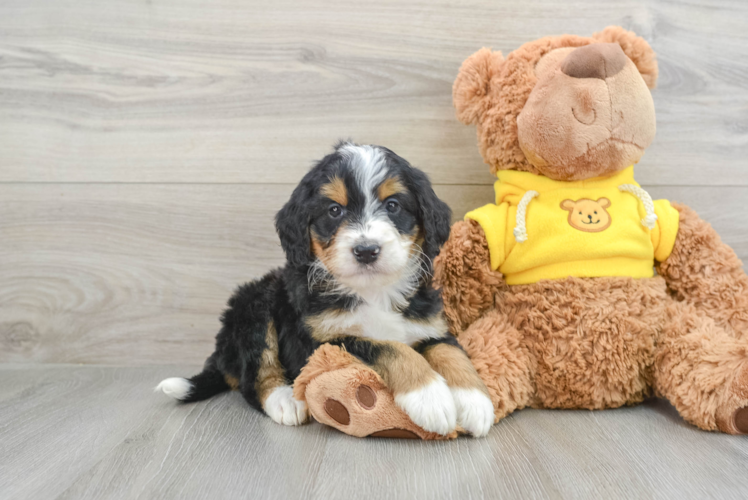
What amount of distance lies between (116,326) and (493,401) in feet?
5.56

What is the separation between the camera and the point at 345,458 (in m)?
1.39

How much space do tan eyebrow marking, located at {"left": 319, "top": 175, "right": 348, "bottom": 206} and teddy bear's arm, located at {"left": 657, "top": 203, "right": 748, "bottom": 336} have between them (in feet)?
3.69

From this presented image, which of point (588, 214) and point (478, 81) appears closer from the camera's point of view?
point (588, 214)

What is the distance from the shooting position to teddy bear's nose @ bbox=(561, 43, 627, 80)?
5.45ft

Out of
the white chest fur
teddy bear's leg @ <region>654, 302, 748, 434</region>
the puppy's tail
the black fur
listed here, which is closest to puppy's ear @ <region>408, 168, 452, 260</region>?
the black fur

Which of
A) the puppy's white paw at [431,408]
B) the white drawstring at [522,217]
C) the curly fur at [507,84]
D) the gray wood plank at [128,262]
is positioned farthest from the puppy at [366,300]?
the gray wood plank at [128,262]

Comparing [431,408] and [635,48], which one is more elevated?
[635,48]

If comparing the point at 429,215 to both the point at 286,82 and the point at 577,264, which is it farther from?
the point at 286,82

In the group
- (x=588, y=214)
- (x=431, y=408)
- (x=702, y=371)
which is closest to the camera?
(x=431, y=408)

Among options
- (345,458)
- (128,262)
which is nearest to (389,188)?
(345,458)

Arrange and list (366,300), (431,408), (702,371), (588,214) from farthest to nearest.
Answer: (588,214) < (366,300) < (702,371) < (431,408)

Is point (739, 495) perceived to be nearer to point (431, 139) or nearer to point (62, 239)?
point (431, 139)

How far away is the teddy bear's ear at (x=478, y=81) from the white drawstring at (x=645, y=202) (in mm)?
538

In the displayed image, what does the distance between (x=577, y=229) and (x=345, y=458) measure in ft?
3.28
